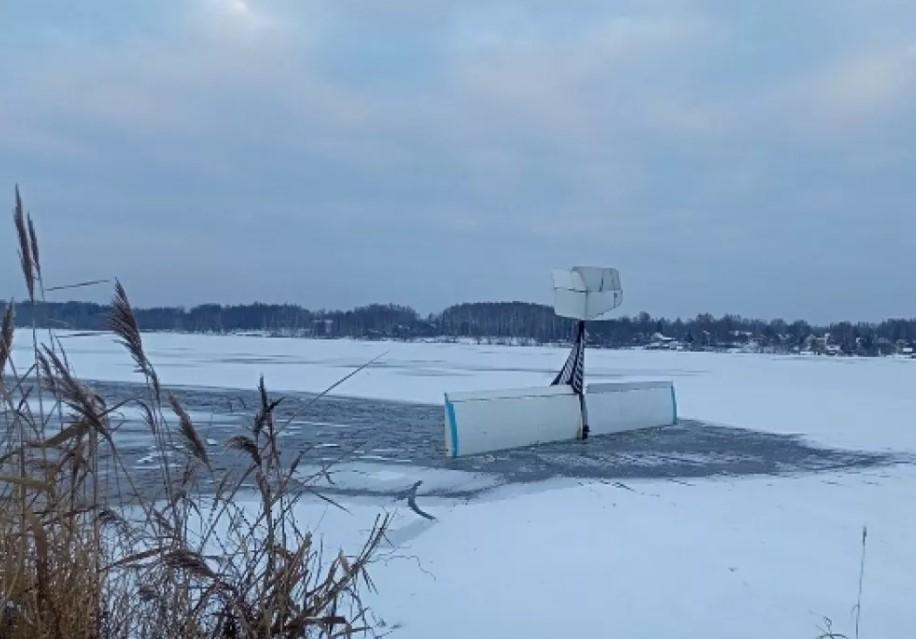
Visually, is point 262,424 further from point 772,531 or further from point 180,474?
point 772,531

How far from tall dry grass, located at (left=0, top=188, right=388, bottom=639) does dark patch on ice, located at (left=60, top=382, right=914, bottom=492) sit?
5.14m

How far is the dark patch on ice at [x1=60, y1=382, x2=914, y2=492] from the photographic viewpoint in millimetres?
9023

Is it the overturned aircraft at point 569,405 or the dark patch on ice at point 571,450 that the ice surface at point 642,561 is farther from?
the overturned aircraft at point 569,405

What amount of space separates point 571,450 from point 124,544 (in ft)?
29.3

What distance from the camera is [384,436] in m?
11.5

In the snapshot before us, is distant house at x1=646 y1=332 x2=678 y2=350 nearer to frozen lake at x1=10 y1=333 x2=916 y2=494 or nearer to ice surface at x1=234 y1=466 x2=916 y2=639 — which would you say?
frozen lake at x1=10 y1=333 x2=916 y2=494

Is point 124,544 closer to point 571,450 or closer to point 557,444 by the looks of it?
point 571,450

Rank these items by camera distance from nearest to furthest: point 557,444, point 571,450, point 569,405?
point 571,450, point 557,444, point 569,405

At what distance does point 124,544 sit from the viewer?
7.54 ft

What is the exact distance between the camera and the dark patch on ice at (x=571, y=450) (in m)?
9.02

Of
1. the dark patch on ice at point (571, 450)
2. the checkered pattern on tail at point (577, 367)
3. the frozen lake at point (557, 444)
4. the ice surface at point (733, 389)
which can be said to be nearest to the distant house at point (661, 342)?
the ice surface at point (733, 389)

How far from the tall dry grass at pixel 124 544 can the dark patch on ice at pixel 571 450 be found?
5137mm

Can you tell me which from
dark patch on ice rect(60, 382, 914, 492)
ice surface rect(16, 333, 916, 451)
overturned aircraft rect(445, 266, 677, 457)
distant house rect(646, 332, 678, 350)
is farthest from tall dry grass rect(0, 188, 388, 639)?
distant house rect(646, 332, 678, 350)

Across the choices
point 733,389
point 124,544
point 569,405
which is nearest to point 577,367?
point 569,405
